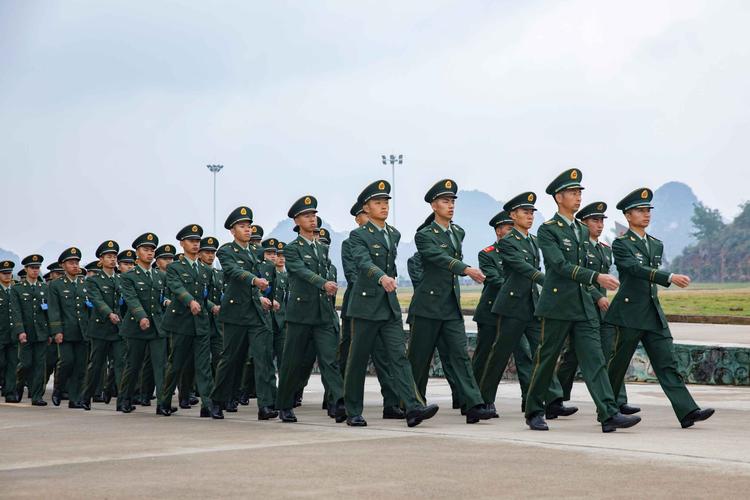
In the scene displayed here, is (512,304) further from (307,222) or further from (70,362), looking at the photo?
(70,362)

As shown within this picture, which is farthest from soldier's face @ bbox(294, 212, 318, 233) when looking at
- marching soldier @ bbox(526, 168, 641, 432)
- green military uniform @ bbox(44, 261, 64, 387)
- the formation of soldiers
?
green military uniform @ bbox(44, 261, 64, 387)

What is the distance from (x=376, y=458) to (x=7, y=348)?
1078 cm

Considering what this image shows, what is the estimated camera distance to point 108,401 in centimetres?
1639

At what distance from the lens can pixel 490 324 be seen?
527 inches

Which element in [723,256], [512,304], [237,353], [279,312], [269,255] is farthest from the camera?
[723,256]

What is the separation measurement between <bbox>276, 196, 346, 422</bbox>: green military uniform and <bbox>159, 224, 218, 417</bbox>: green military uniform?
4.59 ft

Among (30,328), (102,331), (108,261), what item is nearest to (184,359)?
(102,331)

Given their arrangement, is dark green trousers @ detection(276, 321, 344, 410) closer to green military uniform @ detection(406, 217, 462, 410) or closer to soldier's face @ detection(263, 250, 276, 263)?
green military uniform @ detection(406, 217, 462, 410)

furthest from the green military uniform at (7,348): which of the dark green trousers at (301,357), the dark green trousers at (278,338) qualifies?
the dark green trousers at (301,357)

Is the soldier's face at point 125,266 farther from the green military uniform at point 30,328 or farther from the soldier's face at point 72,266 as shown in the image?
the green military uniform at point 30,328

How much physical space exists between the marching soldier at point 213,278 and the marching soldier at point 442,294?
2967mm

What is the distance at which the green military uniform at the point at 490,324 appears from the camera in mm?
13227

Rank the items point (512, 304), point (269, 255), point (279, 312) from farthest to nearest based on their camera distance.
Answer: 1. point (269, 255)
2. point (279, 312)
3. point (512, 304)

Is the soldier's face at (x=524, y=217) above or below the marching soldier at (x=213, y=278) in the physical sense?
above
